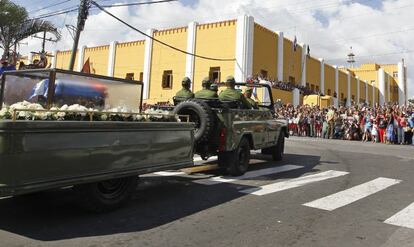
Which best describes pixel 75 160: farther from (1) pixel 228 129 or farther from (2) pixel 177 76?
(2) pixel 177 76

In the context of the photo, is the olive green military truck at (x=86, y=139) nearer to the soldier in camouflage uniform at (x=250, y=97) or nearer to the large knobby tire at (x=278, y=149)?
the soldier in camouflage uniform at (x=250, y=97)

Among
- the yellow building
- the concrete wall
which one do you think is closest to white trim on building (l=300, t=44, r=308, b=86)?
the yellow building

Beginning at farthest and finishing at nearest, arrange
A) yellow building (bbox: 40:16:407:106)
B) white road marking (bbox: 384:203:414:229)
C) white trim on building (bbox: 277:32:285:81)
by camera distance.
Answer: white trim on building (bbox: 277:32:285:81) → yellow building (bbox: 40:16:407:106) → white road marking (bbox: 384:203:414:229)

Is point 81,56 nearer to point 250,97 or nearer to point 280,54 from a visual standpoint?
point 280,54

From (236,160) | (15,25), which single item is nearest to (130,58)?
(15,25)

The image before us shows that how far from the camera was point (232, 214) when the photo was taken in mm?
6969

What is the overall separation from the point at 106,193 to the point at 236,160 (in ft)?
12.6

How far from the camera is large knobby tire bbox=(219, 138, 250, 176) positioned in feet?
33.1

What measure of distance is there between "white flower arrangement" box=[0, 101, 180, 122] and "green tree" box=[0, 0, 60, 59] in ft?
68.0

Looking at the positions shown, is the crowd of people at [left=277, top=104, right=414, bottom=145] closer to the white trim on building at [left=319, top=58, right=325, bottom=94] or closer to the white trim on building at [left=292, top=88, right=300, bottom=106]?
the white trim on building at [left=292, top=88, right=300, bottom=106]

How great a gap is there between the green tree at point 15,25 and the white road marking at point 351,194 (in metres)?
21.5

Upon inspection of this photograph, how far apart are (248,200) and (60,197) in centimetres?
301

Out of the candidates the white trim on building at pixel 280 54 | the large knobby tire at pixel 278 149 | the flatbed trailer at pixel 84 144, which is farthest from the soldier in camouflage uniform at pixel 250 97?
the white trim on building at pixel 280 54

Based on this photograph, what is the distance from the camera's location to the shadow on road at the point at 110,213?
19.3 feet
